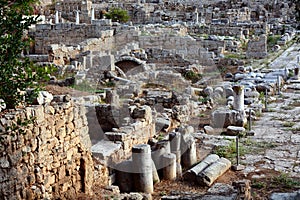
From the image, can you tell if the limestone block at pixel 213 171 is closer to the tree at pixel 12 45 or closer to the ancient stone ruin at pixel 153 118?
the ancient stone ruin at pixel 153 118

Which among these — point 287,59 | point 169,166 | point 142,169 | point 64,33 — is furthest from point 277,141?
point 64,33

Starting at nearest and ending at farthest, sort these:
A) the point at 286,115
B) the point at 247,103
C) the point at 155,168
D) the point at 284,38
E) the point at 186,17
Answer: the point at 155,168 < the point at 286,115 < the point at 247,103 < the point at 284,38 < the point at 186,17

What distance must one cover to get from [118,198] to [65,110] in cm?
167

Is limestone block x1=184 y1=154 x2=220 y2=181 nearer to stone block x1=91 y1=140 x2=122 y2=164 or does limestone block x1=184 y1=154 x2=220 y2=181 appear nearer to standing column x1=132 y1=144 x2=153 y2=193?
standing column x1=132 y1=144 x2=153 y2=193

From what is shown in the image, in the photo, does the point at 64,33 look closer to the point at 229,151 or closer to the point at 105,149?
the point at 229,151

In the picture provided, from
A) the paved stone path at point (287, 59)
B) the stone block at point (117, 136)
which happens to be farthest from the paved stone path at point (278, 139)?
the paved stone path at point (287, 59)

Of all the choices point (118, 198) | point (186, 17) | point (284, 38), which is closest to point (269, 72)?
point (284, 38)

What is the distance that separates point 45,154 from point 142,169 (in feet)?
7.98

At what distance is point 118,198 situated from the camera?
8578 millimetres

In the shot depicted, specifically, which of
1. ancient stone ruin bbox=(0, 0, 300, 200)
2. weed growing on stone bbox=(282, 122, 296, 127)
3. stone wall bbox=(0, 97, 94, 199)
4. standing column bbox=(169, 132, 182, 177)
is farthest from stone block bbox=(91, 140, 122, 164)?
weed growing on stone bbox=(282, 122, 296, 127)

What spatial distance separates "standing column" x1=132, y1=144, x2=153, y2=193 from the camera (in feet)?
31.6

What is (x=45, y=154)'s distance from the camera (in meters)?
7.67

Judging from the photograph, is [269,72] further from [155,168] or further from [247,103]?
[155,168]

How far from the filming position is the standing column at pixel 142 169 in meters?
9.63
